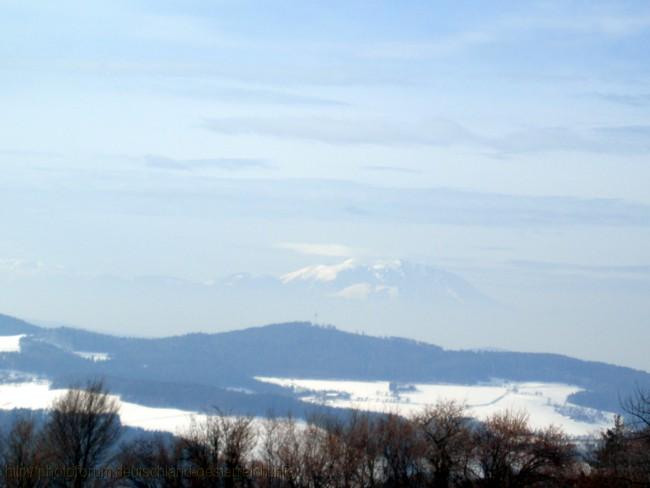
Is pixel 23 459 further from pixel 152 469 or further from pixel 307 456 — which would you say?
pixel 307 456

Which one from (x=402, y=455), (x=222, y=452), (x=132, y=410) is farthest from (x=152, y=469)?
(x=132, y=410)

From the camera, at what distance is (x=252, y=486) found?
53.4m

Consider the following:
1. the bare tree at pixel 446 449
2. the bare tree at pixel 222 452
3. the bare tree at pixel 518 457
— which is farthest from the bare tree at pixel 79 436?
the bare tree at pixel 518 457

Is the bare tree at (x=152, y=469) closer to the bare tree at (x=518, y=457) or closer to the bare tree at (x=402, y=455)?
the bare tree at (x=402, y=455)

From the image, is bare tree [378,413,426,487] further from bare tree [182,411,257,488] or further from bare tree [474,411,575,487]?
bare tree [182,411,257,488]

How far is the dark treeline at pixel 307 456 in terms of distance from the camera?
2143 inches

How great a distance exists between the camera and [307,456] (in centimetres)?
5672

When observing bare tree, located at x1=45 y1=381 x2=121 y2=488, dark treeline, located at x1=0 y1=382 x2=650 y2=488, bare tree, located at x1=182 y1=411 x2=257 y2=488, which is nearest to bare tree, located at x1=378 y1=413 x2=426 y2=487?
dark treeline, located at x1=0 y1=382 x2=650 y2=488

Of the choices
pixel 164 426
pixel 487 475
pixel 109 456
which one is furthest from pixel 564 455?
pixel 164 426

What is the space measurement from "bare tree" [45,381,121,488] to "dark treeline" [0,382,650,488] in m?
0.05

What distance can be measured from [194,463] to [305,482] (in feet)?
17.2

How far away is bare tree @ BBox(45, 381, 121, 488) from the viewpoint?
54.8 meters

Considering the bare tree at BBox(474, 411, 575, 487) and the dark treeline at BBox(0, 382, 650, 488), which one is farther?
the bare tree at BBox(474, 411, 575, 487)

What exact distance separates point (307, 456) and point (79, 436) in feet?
37.5
